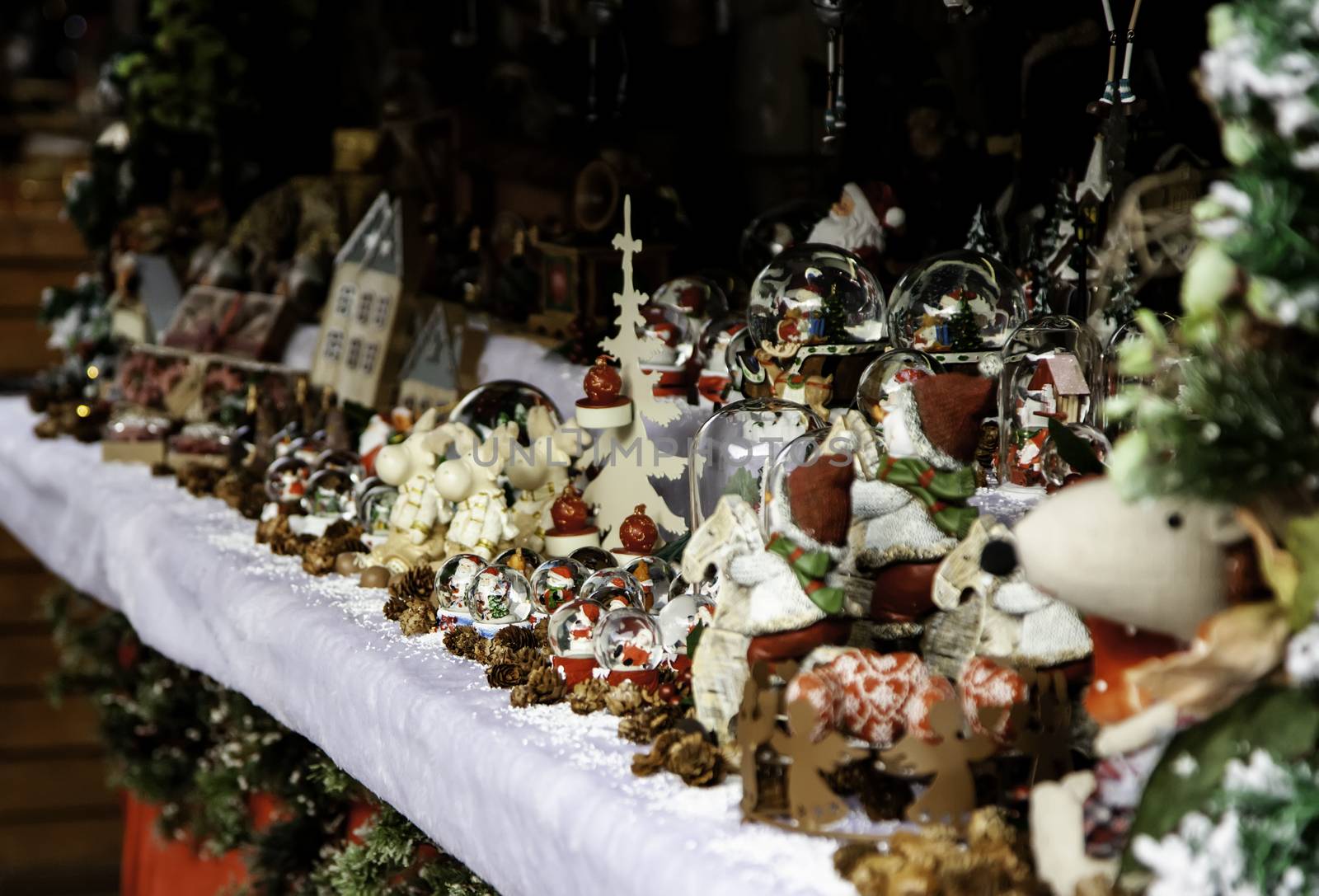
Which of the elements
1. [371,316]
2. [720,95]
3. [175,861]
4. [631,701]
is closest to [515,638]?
[631,701]

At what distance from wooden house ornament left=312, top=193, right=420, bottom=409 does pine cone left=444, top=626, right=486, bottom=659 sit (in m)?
1.07

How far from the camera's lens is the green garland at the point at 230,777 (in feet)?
5.73

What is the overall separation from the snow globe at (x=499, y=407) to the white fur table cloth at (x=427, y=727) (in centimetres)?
29

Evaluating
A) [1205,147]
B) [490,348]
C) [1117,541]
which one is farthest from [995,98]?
[1117,541]

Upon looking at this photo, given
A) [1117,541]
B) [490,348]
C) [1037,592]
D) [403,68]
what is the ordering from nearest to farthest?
1. [1117,541]
2. [1037,592]
3. [490,348]
4. [403,68]

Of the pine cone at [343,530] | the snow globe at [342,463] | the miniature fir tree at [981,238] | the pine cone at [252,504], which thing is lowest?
the pine cone at [252,504]

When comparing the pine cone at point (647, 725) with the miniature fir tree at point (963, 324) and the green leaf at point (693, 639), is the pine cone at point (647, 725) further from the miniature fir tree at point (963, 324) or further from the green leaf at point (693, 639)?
the miniature fir tree at point (963, 324)

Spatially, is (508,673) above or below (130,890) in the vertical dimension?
above

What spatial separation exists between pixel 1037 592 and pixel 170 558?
1.55m

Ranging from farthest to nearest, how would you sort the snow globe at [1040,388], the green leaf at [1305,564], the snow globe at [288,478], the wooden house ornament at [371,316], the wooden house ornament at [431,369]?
the wooden house ornament at [371,316]
the wooden house ornament at [431,369]
the snow globe at [288,478]
the snow globe at [1040,388]
the green leaf at [1305,564]

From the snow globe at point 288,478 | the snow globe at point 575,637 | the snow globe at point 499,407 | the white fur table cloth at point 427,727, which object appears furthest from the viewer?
the snow globe at point 288,478

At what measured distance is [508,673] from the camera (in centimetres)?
146

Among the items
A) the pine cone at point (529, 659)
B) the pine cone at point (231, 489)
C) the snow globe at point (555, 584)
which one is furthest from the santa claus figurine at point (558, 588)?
the pine cone at point (231, 489)

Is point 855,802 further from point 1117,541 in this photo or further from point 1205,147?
point 1205,147
